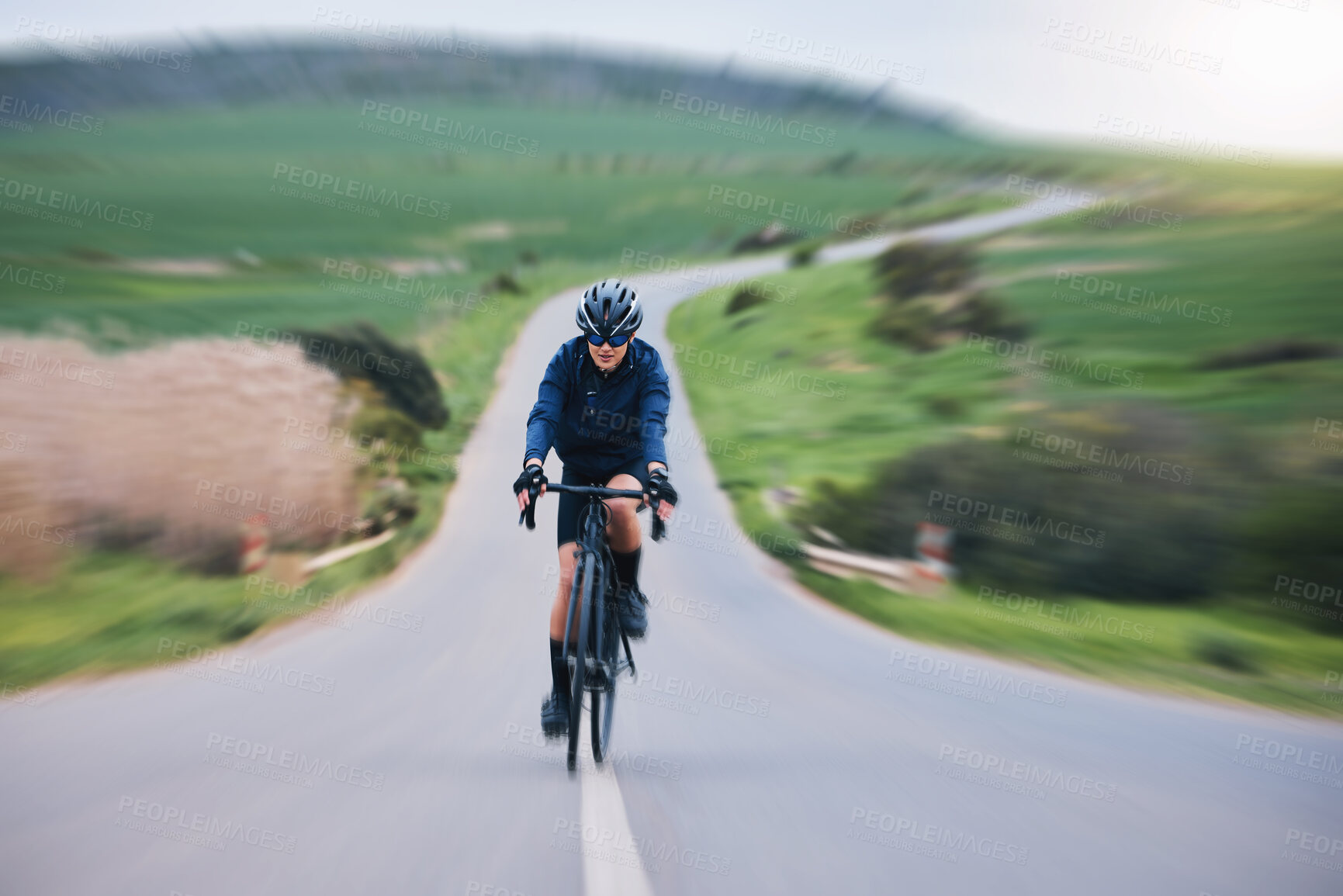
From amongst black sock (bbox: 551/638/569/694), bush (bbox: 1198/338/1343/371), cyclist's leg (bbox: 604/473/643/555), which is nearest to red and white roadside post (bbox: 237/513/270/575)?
black sock (bbox: 551/638/569/694)

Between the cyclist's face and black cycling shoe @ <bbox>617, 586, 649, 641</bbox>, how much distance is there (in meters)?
1.25

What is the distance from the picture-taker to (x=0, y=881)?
9.82 ft

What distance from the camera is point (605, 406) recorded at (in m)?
4.43

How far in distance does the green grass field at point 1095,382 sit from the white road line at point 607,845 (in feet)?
12.8

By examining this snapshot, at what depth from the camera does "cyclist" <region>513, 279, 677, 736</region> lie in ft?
13.8

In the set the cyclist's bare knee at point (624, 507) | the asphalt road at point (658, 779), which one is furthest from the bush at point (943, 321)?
the cyclist's bare knee at point (624, 507)

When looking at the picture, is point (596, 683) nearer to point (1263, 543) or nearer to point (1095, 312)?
point (1263, 543)

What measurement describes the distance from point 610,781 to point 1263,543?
652 centimetres

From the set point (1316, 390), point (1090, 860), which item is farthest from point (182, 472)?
point (1316, 390)

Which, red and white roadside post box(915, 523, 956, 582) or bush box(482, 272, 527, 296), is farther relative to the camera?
bush box(482, 272, 527, 296)

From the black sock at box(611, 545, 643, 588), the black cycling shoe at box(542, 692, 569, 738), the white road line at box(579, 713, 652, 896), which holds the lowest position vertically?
the white road line at box(579, 713, 652, 896)

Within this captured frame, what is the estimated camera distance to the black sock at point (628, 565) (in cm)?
457

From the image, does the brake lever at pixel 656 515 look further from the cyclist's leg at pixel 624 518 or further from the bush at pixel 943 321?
the bush at pixel 943 321

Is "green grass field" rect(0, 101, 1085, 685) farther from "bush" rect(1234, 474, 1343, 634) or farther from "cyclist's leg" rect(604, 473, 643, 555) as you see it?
"bush" rect(1234, 474, 1343, 634)
